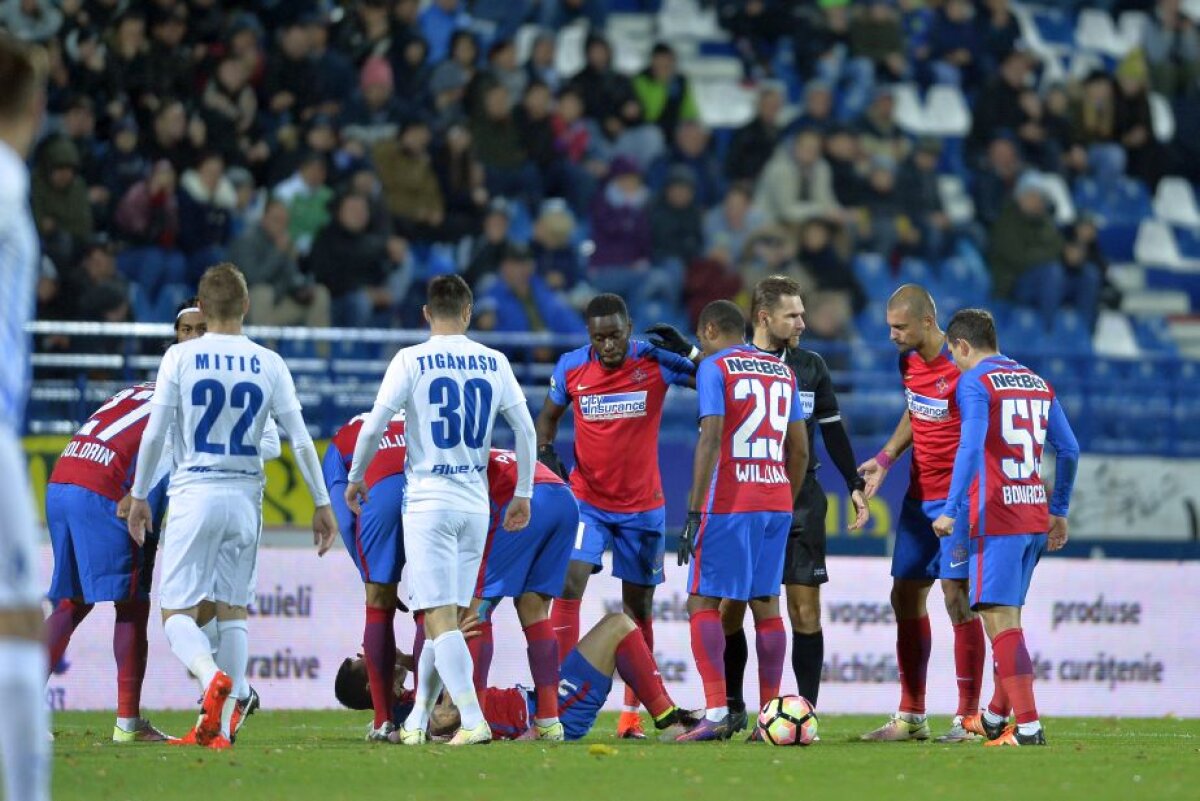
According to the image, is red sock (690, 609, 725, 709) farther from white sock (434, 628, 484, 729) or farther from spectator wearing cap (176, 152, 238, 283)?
spectator wearing cap (176, 152, 238, 283)

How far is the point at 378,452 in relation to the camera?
30.4 feet

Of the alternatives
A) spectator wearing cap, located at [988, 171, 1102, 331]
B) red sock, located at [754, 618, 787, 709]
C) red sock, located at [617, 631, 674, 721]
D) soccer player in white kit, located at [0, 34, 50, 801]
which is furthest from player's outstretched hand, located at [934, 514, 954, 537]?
spectator wearing cap, located at [988, 171, 1102, 331]

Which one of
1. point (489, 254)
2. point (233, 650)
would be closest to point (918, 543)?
point (233, 650)

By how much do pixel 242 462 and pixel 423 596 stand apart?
3.35 ft

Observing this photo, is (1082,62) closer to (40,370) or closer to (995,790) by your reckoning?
(40,370)

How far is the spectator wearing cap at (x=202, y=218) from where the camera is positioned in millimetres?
16656

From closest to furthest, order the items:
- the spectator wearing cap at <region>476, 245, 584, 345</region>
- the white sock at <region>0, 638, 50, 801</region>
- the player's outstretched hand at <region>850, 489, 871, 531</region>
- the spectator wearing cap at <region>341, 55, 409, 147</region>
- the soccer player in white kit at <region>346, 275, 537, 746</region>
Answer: the white sock at <region>0, 638, 50, 801</region>, the soccer player in white kit at <region>346, 275, 537, 746</region>, the player's outstretched hand at <region>850, 489, 871, 531</region>, the spectator wearing cap at <region>476, 245, 584, 345</region>, the spectator wearing cap at <region>341, 55, 409, 147</region>

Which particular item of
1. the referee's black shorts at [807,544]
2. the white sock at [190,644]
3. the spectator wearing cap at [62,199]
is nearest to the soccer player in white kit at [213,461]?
the white sock at [190,644]

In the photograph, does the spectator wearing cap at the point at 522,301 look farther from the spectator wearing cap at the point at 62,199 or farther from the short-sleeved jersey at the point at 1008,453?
the short-sleeved jersey at the point at 1008,453

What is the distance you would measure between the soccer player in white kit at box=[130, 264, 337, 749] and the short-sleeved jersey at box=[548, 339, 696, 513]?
1956 mm

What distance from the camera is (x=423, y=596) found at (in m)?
8.41

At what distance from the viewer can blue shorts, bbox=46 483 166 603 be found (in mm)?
9219

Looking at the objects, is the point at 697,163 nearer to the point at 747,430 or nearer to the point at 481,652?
the point at 747,430

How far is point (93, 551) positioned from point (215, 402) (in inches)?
55.8
